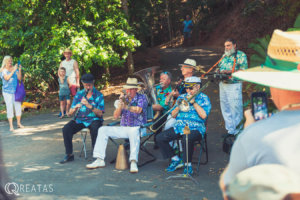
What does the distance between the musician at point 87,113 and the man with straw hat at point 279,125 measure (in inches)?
202

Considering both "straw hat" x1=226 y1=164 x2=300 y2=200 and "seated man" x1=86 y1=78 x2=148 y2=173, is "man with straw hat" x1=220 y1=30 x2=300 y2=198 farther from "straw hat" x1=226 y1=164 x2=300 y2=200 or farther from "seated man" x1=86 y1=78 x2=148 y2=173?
"seated man" x1=86 y1=78 x2=148 y2=173

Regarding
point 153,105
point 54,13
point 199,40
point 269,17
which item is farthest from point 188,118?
point 199,40

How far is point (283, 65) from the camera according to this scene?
1.70 meters

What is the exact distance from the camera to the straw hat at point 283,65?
1.63 metres

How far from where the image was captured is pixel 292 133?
157 centimetres

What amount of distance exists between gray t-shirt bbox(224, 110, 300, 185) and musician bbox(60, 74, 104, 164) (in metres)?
5.20

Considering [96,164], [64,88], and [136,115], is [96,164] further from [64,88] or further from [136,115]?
[64,88]

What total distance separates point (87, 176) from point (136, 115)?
1.35 m

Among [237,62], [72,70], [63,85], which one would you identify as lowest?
[63,85]

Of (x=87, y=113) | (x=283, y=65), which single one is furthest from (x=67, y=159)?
(x=283, y=65)

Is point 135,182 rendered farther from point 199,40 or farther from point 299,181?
point 199,40

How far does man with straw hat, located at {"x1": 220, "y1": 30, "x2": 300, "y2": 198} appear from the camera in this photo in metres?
1.56

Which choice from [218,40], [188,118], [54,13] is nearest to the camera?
[188,118]

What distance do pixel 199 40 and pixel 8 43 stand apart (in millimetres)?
15182
